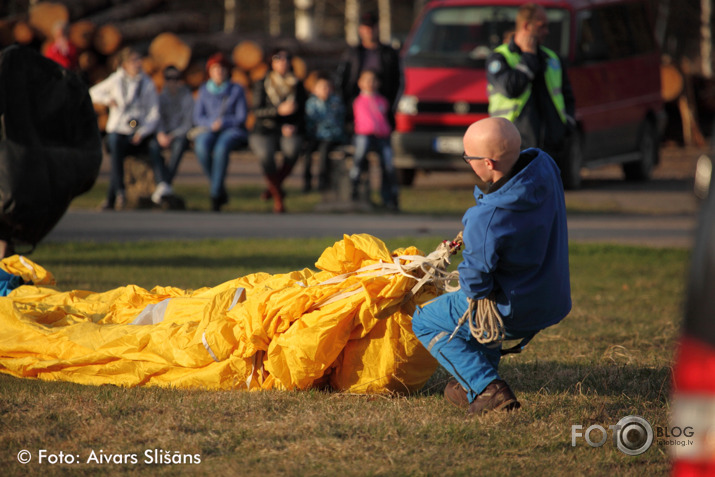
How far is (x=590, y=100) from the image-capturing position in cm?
1448

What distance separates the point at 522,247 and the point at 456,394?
87 centimetres

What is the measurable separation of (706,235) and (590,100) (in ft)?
42.6

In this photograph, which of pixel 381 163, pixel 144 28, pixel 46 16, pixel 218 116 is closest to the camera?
pixel 381 163

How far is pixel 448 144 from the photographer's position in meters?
13.7

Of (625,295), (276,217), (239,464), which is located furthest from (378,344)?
(276,217)

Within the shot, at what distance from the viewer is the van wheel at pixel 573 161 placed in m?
13.8

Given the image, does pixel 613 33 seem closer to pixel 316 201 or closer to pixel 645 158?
pixel 645 158

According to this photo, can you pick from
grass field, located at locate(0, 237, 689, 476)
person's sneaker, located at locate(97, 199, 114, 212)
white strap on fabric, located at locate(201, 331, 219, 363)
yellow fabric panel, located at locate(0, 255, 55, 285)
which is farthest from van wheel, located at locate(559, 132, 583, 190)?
white strap on fabric, located at locate(201, 331, 219, 363)

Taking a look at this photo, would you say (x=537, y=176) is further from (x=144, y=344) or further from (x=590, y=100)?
(x=590, y=100)

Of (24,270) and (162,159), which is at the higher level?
(24,270)

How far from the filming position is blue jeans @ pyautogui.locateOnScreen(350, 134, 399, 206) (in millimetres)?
12367

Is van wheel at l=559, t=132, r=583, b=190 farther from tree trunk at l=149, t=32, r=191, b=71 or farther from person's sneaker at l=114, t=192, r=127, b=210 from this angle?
tree trunk at l=149, t=32, r=191, b=71

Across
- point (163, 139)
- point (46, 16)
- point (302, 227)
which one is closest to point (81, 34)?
point (46, 16)

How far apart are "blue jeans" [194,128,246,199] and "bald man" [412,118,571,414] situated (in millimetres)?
8316
